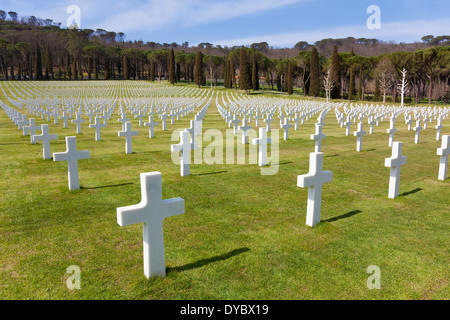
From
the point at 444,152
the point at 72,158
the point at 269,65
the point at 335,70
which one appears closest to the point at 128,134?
the point at 72,158

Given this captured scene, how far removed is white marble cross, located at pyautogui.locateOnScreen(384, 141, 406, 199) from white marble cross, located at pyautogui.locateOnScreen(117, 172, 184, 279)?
425cm

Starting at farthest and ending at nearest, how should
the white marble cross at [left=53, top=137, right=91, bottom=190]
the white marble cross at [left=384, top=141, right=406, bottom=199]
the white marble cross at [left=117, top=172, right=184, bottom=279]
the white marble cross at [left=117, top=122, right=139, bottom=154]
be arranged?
1. the white marble cross at [left=117, top=122, right=139, bottom=154]
2. the white marble cross at [left=53, top=137, right=91, bottom=190]
3. the white marble cross at [left=384, top=141, right=406, bottom=199]
4. the white marble cross at [left=117, top=172, right=184, bottom=279]

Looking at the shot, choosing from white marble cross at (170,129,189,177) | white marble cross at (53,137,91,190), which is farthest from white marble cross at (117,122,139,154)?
white marble cross at (53,137,91,190)

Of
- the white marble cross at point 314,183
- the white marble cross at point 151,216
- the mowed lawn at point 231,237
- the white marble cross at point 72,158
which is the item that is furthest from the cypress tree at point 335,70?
the white marble cross at point 151,216

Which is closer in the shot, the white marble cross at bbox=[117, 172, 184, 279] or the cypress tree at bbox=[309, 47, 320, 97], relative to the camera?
the white marble cross at bbox=[117, 172, 184, 279]

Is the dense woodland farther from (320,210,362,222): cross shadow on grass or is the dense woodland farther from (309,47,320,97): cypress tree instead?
(320,210,362,222): cross shadow on grass

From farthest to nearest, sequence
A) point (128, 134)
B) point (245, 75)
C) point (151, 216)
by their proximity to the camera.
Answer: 1. point (245, 75)
2. point (128, 134)
3. point (151, 216)

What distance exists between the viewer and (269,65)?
82750 mm

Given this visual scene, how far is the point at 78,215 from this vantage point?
5.33 m

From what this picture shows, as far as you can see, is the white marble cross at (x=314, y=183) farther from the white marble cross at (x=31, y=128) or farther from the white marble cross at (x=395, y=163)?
the white marble cross at (x=31, y=128)

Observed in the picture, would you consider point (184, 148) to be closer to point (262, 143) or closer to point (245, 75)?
point (262, 143)

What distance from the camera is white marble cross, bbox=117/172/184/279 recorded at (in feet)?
10.9

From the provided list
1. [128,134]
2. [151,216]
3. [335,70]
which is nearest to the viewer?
[151,216]

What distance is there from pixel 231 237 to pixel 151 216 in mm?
1488
